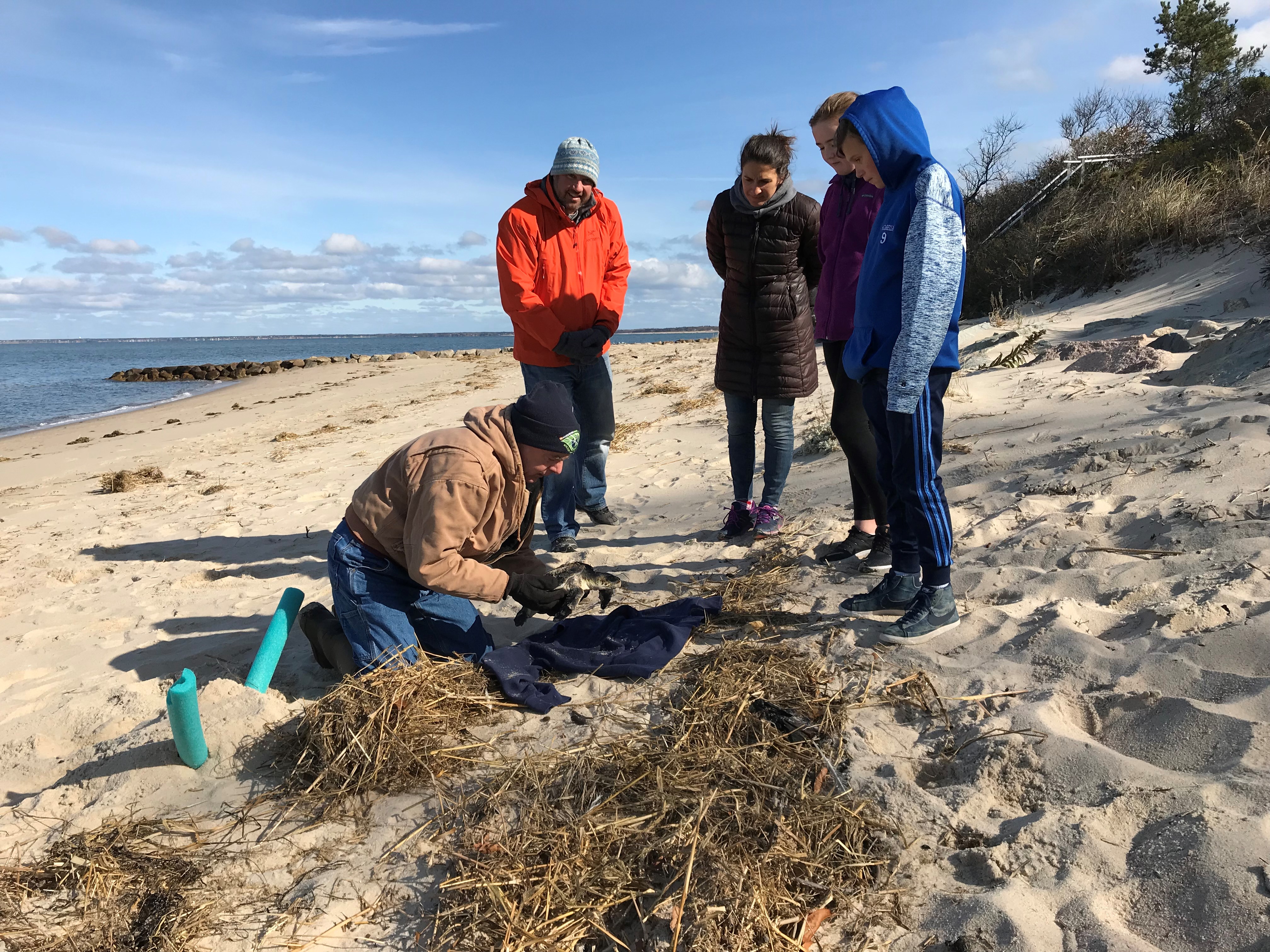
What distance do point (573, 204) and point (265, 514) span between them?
3.33 m

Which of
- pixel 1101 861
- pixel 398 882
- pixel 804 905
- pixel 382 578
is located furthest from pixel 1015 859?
pixel 382 578

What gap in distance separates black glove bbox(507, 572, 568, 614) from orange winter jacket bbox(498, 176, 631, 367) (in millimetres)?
1761

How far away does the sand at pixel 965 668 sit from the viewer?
66.6 inches

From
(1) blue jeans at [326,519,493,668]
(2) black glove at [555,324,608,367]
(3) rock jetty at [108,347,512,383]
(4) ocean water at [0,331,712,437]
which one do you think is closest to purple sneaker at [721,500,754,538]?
(2) black glove at [555,324,608,367]

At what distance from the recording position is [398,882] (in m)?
1.95

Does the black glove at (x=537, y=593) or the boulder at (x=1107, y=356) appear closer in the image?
the black glove at (x=537, y=593)

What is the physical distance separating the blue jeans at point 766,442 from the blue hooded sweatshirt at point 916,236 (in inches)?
53.3

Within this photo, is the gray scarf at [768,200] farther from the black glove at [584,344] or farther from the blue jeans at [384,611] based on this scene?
the blue jeans at [384,611]

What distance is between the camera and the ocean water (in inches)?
663

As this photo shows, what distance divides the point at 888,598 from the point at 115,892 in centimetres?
262

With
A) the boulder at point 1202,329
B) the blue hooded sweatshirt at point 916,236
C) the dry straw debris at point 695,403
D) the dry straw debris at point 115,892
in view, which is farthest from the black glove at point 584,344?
the boulder at point 1202,329

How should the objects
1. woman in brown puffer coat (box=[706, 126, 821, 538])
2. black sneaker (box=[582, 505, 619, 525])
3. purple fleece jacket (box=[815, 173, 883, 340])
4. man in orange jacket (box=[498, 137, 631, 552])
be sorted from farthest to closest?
1. black sneaker (box=[582, 505, 619, 525])
2. man in orange jacket (box=[498, 137, 631, 552])
3. woman in brown puffer coat (box=[706, 126, 821, 538])
4. purple fleece jacket (box=[815, 173, 883, 340])

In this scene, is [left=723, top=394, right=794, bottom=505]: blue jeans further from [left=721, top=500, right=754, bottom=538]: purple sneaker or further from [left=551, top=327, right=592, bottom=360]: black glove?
[left=551, top=327, right=592, bottom=360]: black glove

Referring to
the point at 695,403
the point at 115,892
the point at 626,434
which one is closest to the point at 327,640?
the point at 115,892
